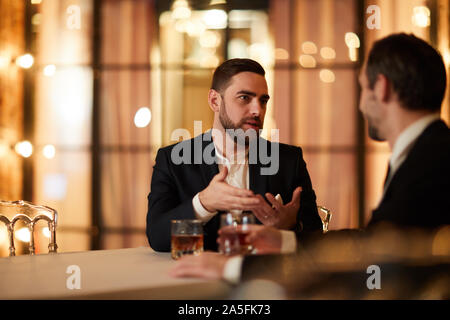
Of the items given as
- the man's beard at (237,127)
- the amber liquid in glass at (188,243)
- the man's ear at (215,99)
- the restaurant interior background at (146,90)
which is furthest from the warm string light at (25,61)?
the amber liquid in glass at (188,243)

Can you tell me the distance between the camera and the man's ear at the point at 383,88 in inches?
52.1

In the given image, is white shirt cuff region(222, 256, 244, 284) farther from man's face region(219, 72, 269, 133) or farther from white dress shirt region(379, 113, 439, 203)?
man's face region(219, 72, 269, 133)

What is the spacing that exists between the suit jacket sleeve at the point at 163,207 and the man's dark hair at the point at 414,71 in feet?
2.79

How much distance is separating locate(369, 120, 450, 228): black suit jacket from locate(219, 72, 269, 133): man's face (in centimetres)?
104

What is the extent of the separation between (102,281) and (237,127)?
114 cm

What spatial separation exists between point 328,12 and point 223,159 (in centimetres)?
221

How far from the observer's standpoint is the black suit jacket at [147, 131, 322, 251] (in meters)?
2.02

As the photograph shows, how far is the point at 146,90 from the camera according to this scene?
4086 mm

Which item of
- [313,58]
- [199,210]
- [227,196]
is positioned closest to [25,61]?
[313,58]

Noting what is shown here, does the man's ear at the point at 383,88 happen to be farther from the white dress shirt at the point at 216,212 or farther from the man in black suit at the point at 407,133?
the white dress shirt at the point at 216,212

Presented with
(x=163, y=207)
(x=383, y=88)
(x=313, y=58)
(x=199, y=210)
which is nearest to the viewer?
(x=383, y=88)

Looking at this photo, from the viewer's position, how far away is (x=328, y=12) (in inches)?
156

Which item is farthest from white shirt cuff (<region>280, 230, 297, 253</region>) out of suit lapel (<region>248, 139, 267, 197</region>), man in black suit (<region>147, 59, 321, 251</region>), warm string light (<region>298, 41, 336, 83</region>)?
warm string light (<region>298, 41, 336, 83</region>)

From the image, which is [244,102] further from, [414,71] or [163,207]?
[414,71]
